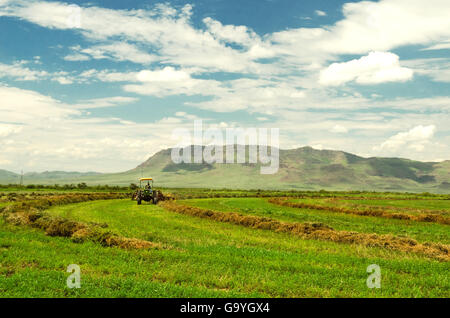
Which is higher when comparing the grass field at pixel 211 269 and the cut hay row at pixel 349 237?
the grass field at pixel 211 269

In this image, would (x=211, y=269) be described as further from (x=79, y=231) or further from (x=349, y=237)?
(x=349, y=237)

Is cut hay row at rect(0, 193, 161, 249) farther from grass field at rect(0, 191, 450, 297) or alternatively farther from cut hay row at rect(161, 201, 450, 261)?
cut hay row at rect(161, 201, 450, 261)

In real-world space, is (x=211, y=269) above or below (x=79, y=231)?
below

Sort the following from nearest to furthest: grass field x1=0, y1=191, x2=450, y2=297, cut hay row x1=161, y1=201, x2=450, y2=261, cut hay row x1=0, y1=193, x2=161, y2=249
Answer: grass field x1=0, y1=191, x2=450, y2=297, cut hay row x1=0, y1=193, x2=161, y2=249, cut hay row x1=161, y1=201, x2=450, y2=261

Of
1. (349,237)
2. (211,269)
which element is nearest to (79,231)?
(211,269)

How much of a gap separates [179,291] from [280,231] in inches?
635

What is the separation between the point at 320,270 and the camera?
536 inches

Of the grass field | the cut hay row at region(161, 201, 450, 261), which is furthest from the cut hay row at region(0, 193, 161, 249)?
the cut hay row at region(161, 201, 450, 261)

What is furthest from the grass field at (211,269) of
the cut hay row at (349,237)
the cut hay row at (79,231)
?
the cut hay row at (349,237)

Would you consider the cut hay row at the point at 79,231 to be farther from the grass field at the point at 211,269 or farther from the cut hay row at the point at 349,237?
the cut hay row at the point at 349,237

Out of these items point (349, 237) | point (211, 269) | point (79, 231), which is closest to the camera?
point (211, 269)
